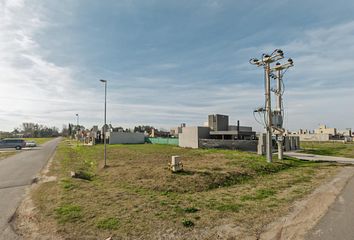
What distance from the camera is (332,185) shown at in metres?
11.4

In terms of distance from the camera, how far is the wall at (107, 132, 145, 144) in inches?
2274

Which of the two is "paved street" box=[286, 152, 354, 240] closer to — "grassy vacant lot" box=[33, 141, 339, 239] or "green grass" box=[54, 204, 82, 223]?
"grassy vacant lot" box=[33, 141, 339, 239]

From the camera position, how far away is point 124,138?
59281 mm

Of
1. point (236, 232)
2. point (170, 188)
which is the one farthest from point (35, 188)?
point (236, 232)

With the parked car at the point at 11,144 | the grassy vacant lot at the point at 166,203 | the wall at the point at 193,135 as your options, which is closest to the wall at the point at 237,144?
the wall at the point at 193,135

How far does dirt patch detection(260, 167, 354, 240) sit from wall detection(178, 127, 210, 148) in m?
27.7

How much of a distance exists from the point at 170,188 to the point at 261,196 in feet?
13.5

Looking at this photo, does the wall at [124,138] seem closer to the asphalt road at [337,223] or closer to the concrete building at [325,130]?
the asphalt road at [337,223]

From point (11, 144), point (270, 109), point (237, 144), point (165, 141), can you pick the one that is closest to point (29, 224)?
point (270, 109)

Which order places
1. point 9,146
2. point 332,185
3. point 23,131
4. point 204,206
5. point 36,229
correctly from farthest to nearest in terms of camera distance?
point 23,131 < point 9,146 < point 332,185 < point 204,206 < point 36,229

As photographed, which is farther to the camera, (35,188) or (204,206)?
(35,188)

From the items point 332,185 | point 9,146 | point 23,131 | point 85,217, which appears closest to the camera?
point 85,217

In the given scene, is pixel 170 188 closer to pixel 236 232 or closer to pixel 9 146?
pixel 236 232

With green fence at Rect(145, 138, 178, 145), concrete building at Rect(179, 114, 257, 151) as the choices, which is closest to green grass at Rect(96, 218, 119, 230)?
concrete building at Rect(179, 114, 257, 151)
